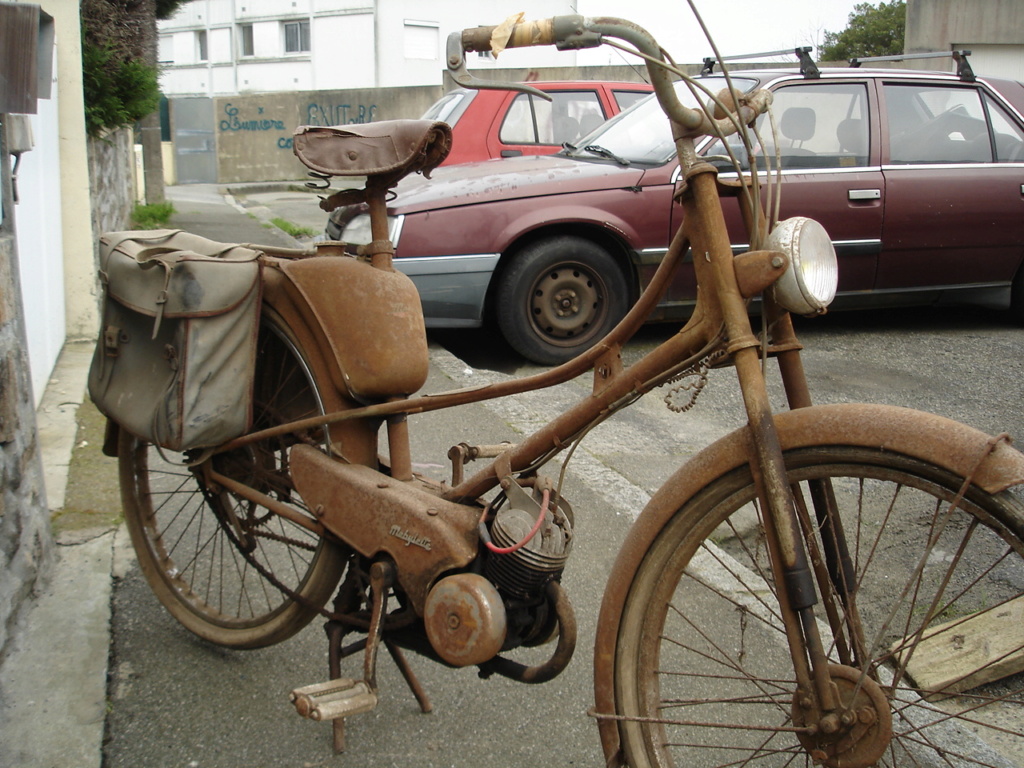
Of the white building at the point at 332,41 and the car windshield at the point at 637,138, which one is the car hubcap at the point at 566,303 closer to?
the car windshield at the point at 637,138

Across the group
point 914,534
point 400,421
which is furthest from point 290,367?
point 914,534

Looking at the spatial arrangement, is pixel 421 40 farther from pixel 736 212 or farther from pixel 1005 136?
pixel 736 212

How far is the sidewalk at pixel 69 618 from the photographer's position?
2.34m

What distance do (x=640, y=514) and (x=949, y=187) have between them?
5.23m

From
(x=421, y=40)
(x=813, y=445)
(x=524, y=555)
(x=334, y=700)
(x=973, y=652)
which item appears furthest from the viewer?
(x=421, y=40)

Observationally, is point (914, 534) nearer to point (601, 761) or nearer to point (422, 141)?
point (601, 761)

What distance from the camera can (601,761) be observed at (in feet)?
7.63

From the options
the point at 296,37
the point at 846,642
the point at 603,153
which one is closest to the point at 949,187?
the point at 603,153

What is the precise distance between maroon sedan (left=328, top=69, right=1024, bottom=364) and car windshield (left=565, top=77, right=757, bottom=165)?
1cm

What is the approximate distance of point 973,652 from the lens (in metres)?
2.64

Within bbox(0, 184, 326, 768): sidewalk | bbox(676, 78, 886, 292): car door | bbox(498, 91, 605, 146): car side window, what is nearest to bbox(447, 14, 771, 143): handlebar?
bbox(0, 184, 326, 768): sidewalk

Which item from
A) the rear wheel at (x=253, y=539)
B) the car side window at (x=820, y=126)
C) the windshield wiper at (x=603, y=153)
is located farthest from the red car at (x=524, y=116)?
the rear wheel at (x=253, y=539)

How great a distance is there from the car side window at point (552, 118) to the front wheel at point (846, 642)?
5.45 meters

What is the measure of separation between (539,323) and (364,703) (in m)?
3.85
